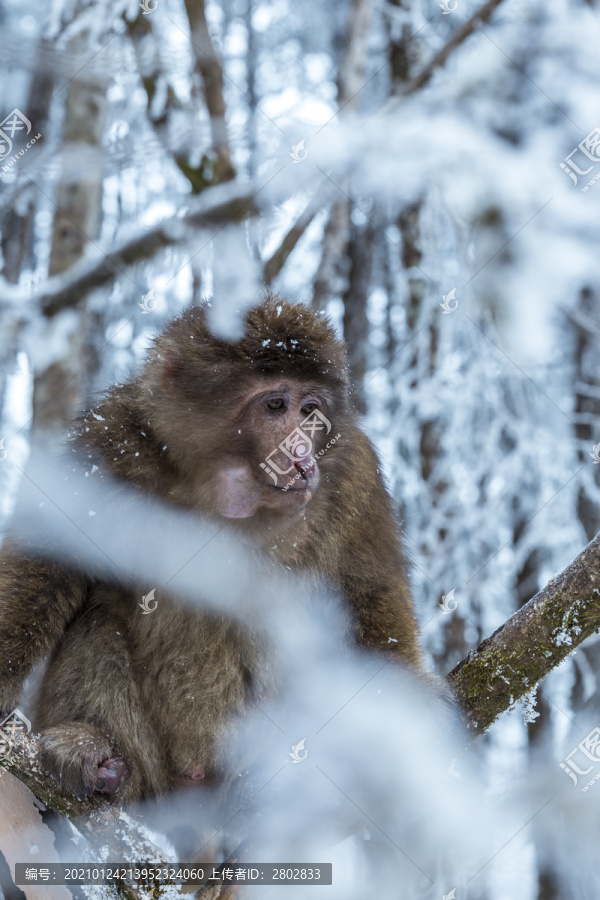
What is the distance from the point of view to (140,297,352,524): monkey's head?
344 cm

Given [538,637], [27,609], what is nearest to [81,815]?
[27,609]

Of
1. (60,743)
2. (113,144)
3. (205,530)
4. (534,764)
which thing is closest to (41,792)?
(60,743)

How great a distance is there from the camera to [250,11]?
29.7 feet

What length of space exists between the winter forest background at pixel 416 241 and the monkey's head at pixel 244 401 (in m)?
1.93

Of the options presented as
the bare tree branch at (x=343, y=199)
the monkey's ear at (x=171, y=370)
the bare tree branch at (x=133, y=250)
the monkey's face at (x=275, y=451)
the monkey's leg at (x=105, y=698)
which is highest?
the bare tree branch at (x=343, y=199)

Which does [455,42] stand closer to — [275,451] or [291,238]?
[291,238]

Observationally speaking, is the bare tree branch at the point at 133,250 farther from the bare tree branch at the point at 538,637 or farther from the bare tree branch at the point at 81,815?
the bare tree branch at the point at 538,637

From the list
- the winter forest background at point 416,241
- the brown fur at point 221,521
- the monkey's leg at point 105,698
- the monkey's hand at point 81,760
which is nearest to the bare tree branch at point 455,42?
the winter forest background at point 416,241

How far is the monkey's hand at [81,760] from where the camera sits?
2.91 meters

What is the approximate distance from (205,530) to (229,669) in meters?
0.59

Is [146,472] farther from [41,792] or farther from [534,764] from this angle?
[534,764]

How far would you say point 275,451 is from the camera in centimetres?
334

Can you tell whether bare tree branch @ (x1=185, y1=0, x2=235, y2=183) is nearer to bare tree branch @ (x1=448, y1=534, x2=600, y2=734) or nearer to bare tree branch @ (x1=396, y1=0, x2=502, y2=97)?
bare tree branch @ (x1=396, y1=0, x2=502, y2=97)

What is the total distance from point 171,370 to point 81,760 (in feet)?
5.45
